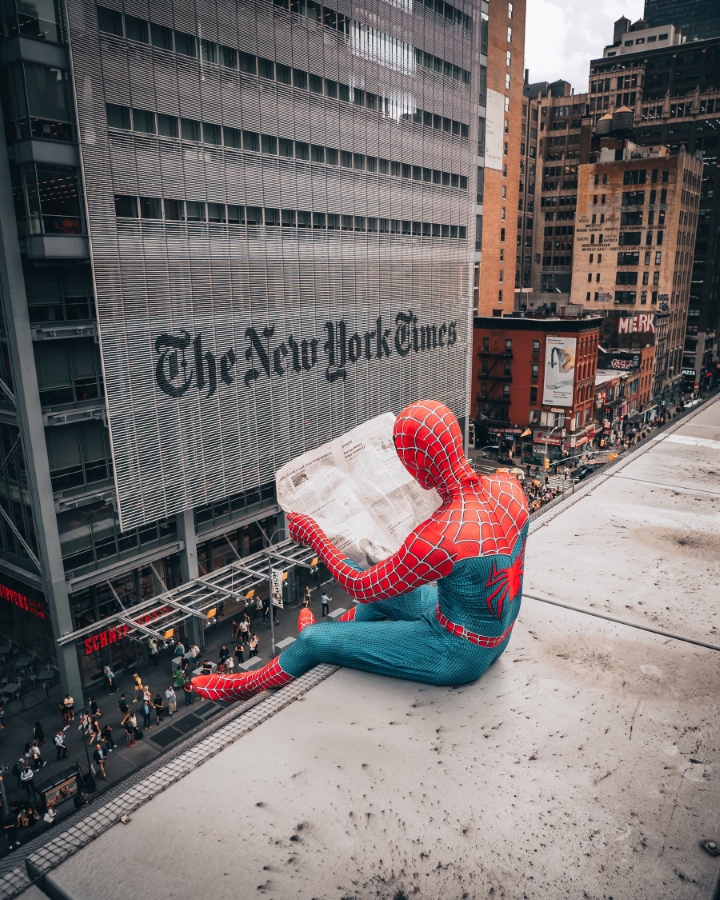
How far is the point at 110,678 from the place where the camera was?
1075 inches

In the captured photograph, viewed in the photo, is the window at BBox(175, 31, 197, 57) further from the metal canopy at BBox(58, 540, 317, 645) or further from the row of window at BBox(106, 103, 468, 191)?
the metal canopy at BBox(58, 540, 317, 645)

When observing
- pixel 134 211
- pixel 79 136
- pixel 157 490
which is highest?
pixel 79 136

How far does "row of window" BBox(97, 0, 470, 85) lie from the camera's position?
23.4 meters

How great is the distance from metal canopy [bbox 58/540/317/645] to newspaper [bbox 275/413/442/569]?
4.67m

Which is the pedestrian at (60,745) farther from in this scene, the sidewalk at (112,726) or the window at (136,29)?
the window at (136,29)

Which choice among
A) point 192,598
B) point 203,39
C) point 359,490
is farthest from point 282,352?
point 203,39

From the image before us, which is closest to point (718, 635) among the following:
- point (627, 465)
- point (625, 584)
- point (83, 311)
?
point (625, 584)

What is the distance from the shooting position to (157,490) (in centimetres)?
2711

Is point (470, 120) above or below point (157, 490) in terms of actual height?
above

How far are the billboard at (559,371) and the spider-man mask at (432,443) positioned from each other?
51.9 meters

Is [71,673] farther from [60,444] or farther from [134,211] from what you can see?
[134,211]

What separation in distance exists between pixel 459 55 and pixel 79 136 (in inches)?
1175

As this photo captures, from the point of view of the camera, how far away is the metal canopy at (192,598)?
26156 millimetres

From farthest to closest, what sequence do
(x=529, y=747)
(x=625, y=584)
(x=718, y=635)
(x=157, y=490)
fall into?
1. (x=157, y=490)
2. (x=625, y=584)
3. (x=718, y=635)
4. (x=529, y=747)
